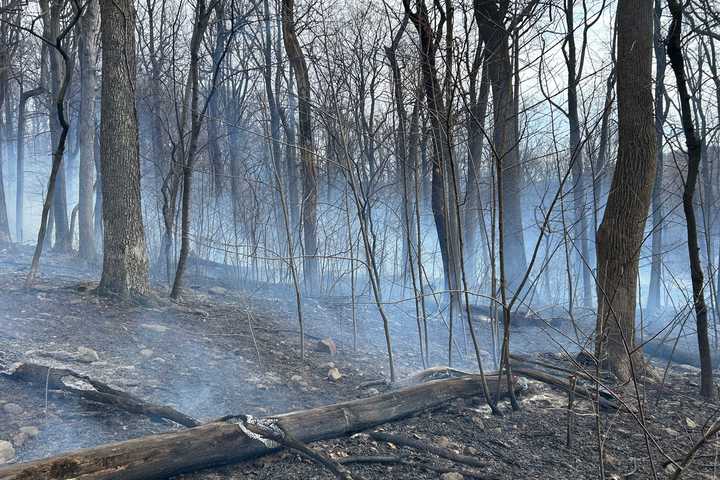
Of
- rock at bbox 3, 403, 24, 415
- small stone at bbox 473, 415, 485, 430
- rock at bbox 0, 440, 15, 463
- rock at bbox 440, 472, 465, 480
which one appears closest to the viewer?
rock at bbox 0, 440, 15, 463

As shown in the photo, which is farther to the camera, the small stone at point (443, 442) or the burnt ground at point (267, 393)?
the small stone at point (443, 442)

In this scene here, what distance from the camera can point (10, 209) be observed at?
107ft

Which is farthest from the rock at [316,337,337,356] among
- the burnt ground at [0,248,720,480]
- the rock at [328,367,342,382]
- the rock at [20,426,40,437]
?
the rock at [20,426,40,437]

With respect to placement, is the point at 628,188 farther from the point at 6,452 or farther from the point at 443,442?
the point at 6,452

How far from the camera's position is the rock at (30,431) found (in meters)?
3.14

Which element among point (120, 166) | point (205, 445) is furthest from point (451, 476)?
point (120, 166)

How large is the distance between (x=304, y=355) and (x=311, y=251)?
3528 millimetres

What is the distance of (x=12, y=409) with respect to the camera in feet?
11.1

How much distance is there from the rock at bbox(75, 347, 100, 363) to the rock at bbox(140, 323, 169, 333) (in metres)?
0.85

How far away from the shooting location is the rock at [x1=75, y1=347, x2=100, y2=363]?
4477 mm

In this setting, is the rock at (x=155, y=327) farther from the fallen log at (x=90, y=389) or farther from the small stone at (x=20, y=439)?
the small stone at (x=20, y=439)

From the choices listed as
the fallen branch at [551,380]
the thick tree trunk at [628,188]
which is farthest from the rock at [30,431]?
the thick tree trunk at [628,188]

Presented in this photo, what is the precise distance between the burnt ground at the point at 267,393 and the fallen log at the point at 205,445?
0.24ft

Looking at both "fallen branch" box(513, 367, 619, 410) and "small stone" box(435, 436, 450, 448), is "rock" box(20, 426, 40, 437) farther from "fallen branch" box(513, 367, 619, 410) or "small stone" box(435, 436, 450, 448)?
"fallen branch" box(513, 367, 619, 410)
